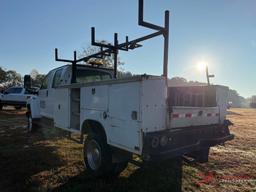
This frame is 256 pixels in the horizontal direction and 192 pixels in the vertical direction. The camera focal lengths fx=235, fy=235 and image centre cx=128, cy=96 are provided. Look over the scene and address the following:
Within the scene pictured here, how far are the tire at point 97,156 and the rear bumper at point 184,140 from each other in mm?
1026

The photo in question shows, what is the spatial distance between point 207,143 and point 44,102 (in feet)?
17.6

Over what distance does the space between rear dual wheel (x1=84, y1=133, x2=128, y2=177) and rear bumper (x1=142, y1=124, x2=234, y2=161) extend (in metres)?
1.00

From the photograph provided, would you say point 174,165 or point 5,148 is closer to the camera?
point 174,165

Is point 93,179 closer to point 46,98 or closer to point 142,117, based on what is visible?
point 142,117

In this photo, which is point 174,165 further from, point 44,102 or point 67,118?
point 44,102

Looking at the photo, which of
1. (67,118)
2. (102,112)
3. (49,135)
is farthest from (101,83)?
(49,135)

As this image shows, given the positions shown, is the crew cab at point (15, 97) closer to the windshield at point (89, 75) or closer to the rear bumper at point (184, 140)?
the windshield at point (89, 75)

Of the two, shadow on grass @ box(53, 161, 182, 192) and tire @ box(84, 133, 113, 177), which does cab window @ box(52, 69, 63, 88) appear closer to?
tire @ box(84, 133, 113, 177)

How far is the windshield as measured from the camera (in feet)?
21.7

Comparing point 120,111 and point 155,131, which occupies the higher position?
point 120,111

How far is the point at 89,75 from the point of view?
22.3ft

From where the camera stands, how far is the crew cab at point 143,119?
3.35 meters

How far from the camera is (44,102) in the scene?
24.9 ft

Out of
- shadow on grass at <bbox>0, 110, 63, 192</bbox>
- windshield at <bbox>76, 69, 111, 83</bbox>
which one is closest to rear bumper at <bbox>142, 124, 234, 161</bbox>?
shadow on grass at <bbox>0, 110, 63, 192</bbox>
